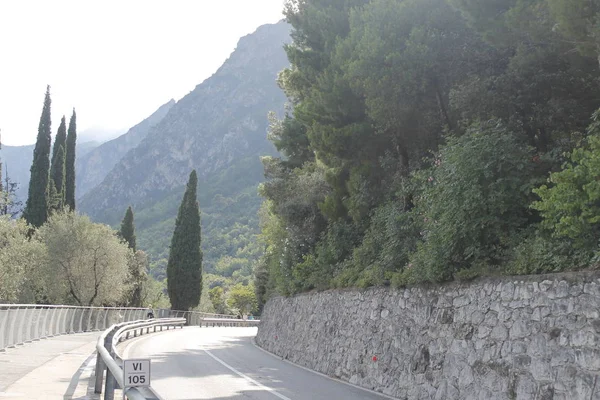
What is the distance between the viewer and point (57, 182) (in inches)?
2205

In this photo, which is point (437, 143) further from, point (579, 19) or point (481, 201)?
point (579, 19)

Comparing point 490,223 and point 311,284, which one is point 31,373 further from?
point 311,284

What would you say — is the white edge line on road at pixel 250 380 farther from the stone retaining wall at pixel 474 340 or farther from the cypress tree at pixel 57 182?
the cypress tree at pixel 57 182

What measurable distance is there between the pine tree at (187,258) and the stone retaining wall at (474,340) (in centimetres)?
4232

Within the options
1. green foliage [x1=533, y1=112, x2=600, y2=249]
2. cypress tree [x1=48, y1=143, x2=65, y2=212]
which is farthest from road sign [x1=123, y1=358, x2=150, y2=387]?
cypress tree [x1=48, y1=143, x2=65, y2=212]

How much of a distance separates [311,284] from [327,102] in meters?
7.88

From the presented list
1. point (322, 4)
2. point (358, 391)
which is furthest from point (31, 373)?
point (322, 4)

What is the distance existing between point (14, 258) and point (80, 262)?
18.6ft

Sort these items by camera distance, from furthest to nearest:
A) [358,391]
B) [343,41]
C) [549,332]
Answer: [343,41] → [358,391] → [549,332]

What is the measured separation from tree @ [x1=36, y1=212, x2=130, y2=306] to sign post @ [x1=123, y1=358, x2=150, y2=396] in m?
40.2

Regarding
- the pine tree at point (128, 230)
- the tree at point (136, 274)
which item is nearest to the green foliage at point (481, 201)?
the tree at point (136, 274)

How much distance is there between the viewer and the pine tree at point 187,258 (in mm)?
60306

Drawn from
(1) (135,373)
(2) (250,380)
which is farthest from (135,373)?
(2) (250,380)

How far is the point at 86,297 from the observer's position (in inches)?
1770
